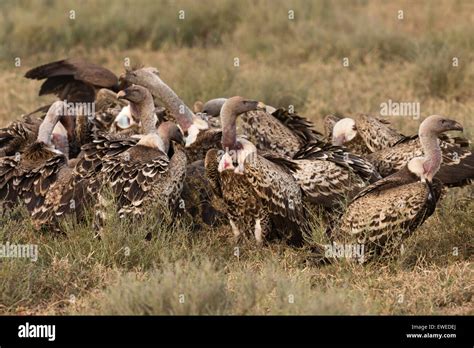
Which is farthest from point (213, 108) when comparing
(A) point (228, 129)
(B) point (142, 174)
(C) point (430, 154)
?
(C) point (430, 154)

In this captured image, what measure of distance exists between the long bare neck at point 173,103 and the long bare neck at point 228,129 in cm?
123

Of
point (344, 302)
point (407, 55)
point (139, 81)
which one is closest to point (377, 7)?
point (407, 55)

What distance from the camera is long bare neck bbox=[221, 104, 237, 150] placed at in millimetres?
7715

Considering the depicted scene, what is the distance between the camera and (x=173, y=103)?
9.28 meters

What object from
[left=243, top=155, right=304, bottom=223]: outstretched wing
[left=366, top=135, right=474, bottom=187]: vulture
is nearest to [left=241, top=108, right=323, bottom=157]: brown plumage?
[left=366, top=135, right=474, bottom=187]: vulture

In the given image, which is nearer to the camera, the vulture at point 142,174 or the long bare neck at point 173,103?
the vulture at point 142,174

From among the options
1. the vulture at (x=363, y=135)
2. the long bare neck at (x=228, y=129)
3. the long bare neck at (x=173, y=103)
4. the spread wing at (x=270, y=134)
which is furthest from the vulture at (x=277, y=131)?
the long bare neck at (x=228, y=129)

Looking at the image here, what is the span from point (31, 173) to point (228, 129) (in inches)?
63.4

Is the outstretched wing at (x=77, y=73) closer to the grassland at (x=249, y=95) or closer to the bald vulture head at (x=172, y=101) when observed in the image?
the bald vulture head at (x=172, y=101)

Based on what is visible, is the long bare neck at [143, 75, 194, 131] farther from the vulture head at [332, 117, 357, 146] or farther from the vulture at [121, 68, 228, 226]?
the vulture head at [332, 117, 357, 146]

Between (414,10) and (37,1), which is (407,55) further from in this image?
(37,1)

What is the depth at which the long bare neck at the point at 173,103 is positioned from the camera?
29.7ft

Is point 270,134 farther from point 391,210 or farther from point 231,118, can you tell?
point 391,210

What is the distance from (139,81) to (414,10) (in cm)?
808
